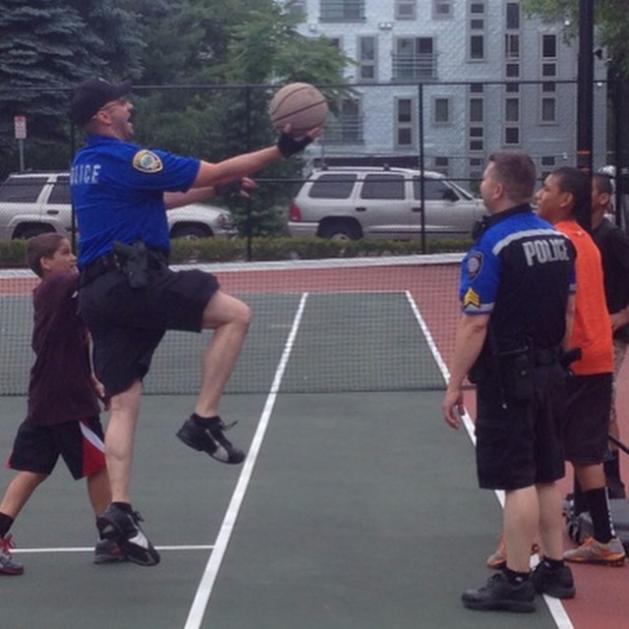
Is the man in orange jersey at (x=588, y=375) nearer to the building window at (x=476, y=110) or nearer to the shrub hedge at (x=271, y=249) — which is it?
the building window at (x=476, y=110)

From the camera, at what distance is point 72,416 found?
7.62 metres

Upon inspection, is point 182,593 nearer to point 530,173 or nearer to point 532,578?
point 532,578

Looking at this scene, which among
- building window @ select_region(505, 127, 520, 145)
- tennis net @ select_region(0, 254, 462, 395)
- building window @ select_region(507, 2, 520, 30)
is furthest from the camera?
building window @ select_region(507, 2, 520, 30)

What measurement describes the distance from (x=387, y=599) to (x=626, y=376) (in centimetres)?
716

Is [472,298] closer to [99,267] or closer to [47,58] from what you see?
[99,267]

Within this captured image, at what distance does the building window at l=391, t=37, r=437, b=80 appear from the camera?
44719 millimetres

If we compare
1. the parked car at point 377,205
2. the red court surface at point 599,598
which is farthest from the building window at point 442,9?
the red court surface at point 599,598

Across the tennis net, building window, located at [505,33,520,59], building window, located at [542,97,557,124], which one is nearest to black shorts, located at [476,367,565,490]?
the tennis net

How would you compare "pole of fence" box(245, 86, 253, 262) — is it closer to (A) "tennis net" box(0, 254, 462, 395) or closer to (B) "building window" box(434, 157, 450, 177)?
(A) "tennis net" box(0, 254, 462, 395)

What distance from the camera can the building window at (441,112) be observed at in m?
24.8

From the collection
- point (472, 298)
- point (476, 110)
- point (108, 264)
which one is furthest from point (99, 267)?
point (476, 110)

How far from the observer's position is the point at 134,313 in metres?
6.97

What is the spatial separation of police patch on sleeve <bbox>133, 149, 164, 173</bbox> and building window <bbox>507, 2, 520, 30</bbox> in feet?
123

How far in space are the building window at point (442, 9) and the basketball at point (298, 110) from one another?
38.5 metres
